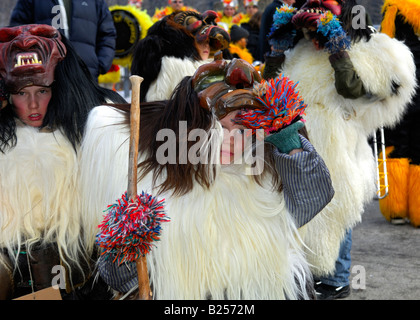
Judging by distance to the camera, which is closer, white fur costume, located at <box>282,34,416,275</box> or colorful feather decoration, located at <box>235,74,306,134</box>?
colorful feather decoration, located at <box>235,74,306,134</box>

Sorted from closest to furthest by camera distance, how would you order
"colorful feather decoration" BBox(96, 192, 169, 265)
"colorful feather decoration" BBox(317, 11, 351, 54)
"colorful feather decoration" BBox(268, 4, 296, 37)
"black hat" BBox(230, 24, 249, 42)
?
1. "colorful feather decoration" BBox(96, 192, 169, 265)
2. "colorful feather decoration" BBox(317, 11, 351, 54)
3. "colorful feather decoration" BBox(268, 4, 296, 37)
4. "black hat" BBox(230, 24, 249, 42)

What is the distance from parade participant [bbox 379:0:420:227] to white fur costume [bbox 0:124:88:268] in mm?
3039

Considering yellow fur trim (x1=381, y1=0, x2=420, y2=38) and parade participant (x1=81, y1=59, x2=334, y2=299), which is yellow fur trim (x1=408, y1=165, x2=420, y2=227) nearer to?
yellow fur trim (x1=381, y1=0, x2=420, y2=38)

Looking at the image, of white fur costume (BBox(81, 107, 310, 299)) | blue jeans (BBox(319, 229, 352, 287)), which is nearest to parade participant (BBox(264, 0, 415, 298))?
blue jeans (BBox(319, 229, 352, 287))

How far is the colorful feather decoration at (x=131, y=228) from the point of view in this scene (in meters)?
1.34

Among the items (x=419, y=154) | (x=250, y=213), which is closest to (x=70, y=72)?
(x=250, y=213)

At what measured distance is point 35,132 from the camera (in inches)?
75.5

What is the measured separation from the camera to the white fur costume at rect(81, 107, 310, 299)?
1.54m

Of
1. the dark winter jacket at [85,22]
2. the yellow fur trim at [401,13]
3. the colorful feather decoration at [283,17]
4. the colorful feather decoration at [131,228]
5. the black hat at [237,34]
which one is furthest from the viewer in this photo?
the black hat at [237,34]

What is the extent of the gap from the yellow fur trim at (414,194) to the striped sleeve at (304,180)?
2802mm

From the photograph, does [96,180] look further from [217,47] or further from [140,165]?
[217,47]

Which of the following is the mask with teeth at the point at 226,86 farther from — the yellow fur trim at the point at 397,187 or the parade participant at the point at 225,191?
the yellow fur trim at the point at 397,187

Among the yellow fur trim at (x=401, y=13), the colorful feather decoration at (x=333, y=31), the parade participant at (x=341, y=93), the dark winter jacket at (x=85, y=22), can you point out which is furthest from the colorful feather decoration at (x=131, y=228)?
the yellow fur trim at (x=401, y=13)

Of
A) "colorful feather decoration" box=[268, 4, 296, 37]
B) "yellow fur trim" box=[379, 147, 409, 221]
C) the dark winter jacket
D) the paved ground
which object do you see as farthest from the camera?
"yellow fur trim" box=[379, 147, 409, 221]
